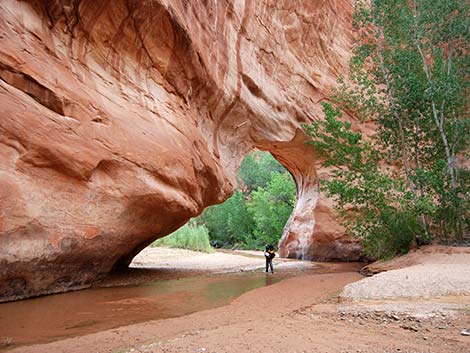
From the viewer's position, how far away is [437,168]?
12.6 m

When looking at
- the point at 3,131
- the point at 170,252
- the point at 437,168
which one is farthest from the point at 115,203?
the point at 170,252

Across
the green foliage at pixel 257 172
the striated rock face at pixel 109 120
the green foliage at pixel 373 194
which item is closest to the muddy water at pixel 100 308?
the striated rock face at pixel 109 120

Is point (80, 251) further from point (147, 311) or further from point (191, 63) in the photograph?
point (191, 63)

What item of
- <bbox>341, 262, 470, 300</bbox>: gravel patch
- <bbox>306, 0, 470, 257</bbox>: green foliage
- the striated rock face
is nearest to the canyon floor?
<bbox>341, 262, 470, 300</bbox>: gravel patch

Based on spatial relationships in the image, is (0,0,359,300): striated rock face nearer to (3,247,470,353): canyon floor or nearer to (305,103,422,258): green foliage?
(3,247,470,353): canyon floor

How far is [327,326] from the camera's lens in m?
4.28

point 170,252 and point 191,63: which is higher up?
point 191,63

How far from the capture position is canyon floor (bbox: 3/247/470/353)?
3.51m

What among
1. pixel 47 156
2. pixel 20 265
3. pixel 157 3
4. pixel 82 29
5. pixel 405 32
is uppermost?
pixel 405 32

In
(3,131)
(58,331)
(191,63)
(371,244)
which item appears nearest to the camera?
(58,331)

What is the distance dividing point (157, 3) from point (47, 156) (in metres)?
4.70

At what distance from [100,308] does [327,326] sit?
12.7 feet

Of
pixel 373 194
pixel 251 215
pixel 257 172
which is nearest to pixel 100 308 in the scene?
pixel 373 194

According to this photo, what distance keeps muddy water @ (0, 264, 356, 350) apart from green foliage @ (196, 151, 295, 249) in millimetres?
21587
